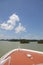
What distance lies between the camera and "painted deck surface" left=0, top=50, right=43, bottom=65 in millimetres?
2879

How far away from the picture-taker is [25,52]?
312 centimetres

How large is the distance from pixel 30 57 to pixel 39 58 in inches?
5.3

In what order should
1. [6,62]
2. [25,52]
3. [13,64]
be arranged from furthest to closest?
[25,52] → [13,64] → [6,62]

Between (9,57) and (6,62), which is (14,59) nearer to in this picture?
(9,57)

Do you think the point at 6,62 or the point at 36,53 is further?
the point at 36,53

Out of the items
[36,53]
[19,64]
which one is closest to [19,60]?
[19,64]

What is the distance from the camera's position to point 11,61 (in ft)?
9.34

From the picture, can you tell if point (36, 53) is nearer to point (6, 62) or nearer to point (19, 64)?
point (19, 64)

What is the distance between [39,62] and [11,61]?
40cm

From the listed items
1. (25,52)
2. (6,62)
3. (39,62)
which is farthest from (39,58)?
(6,62)

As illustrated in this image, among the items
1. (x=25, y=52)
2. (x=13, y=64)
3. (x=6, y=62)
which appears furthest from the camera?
(x=25, y=52)

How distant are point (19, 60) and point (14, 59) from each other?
75mm

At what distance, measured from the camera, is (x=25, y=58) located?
2.97 meters

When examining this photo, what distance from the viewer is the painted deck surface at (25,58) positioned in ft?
9.45
